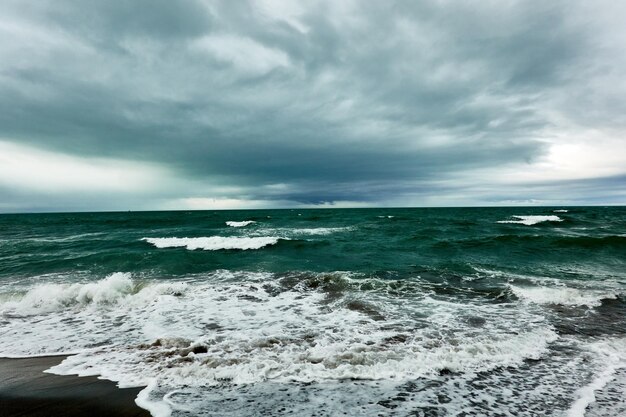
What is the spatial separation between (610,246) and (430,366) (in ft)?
68.3

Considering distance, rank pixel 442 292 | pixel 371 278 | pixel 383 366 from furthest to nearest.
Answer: pixel 371 278 < pixel 442 292 < pixel 383 366

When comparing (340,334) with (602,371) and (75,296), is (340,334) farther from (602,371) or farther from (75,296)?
(75,296)

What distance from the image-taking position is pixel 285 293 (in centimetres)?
1040

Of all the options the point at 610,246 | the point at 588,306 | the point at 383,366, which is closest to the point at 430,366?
the point at 383,366

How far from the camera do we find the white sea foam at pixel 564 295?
896 centimetres

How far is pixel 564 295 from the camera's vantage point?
30.9 feet

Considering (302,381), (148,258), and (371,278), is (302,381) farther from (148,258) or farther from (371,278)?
(148,258)

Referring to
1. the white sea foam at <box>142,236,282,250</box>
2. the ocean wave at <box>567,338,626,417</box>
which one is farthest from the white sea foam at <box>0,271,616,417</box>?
the white sea foam at <box>142,236,282,250</box>

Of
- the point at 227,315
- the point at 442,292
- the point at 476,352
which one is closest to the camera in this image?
the point at 476,352

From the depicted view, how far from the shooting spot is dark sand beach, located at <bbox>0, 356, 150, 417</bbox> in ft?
13.6

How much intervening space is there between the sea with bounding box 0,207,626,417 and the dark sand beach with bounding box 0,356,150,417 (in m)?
0.21

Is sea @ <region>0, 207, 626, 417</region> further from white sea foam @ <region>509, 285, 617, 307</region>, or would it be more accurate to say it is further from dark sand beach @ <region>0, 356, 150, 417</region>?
dark sand beach @ <region>0, 356, 150, 417</region>

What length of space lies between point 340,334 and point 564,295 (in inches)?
299

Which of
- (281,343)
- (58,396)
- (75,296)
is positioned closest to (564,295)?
(281,343)
